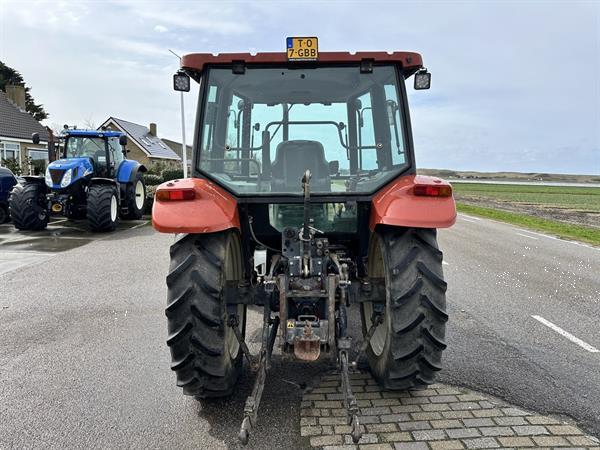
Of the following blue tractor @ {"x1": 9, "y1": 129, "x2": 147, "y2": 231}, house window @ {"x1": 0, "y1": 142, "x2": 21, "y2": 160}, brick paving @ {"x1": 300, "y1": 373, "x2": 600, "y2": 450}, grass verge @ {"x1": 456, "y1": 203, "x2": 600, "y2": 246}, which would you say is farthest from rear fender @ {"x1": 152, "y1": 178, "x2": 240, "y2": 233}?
house window @ {"x1": 0, "y1": 142, "x2": 21, "y2": 160}

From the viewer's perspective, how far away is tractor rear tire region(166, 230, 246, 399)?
9.64 ft

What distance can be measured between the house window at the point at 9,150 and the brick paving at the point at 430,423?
25907mm

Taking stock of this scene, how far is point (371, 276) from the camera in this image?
3.68 meters

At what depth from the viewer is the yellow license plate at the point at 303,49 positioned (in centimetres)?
327

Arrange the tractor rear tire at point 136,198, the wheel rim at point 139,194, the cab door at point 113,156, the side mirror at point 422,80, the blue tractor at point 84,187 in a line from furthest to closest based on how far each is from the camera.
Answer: the wheel rim at point 139,194 → the tractor rear tire at point 136,198 → the cab door at point 113,156 → the blue tractor at point 84,187 → the side mirror at point 422,80

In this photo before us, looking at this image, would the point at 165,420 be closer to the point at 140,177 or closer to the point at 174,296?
the point at 174,296

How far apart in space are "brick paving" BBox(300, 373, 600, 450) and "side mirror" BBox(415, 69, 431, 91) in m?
2.28

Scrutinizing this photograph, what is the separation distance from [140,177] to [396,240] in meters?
13.1

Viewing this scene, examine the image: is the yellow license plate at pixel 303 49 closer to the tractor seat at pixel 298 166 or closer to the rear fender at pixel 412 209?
the tractor seat at pixel 298 166

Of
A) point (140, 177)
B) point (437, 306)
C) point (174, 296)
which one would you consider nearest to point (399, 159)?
point (437, 306)

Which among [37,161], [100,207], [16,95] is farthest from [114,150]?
[16,95]

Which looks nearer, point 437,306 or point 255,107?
point 437,306

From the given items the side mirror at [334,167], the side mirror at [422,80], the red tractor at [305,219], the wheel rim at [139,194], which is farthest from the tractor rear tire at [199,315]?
the wheel rim at [139,194]

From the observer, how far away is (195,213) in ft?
9.73
